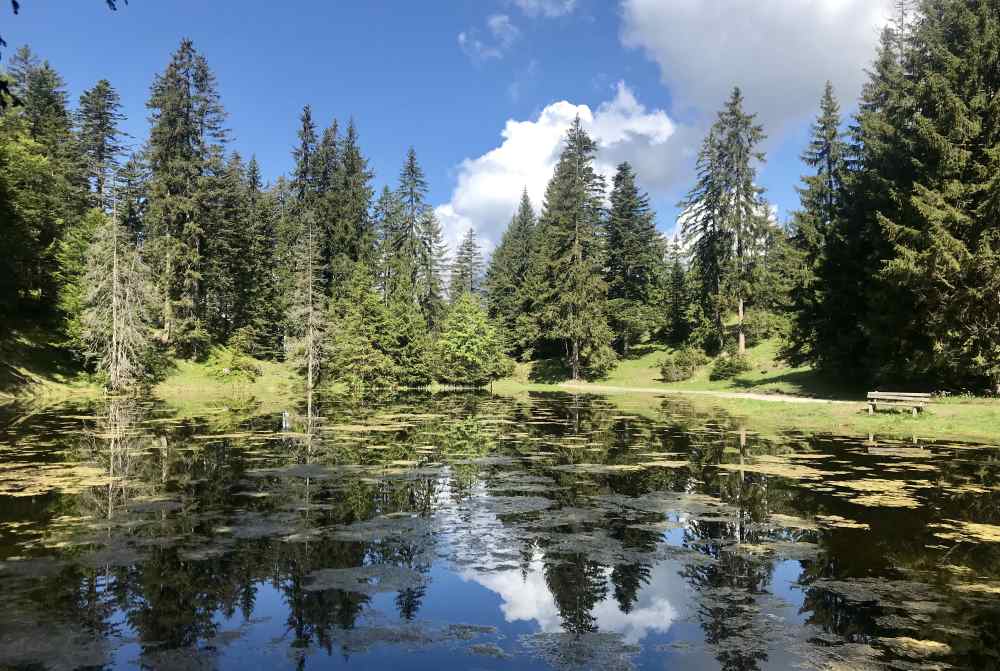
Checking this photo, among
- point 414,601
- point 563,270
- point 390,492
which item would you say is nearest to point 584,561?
point 414,601

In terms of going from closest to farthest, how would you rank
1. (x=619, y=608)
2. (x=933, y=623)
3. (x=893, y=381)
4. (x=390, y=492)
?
(x=933, y=623)
(x=619, y=608)
(x=390, y=492)
(x=893, y=381)

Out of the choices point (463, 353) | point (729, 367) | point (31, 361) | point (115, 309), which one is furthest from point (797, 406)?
point (31, 361)

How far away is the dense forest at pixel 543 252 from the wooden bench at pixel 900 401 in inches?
127

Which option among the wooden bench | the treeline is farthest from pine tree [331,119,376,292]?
the wooden bench

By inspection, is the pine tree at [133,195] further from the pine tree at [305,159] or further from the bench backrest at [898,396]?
the bench backrest at [898,396]

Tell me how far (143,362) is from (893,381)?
145 ft

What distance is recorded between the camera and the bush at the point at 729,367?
45.0m

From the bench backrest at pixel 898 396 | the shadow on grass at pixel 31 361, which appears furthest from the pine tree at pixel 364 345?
the bench backrest at pixel 898 396

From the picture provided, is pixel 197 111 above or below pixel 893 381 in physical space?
above

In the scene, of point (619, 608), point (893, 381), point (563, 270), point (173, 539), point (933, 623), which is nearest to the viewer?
point (933, 623)

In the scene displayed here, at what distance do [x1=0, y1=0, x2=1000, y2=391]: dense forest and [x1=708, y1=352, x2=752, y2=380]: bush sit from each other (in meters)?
0.21

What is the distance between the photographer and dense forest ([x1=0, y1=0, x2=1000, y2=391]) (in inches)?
1043

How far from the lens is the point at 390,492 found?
1155 centimetres

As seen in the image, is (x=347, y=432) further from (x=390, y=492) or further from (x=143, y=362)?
(x=143, y=362)
